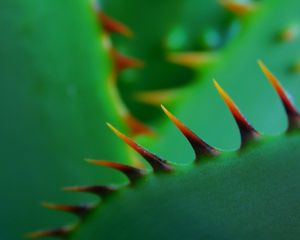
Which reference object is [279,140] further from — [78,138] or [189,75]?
[189,75]

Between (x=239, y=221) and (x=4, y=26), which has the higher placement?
(x=4, y=26)

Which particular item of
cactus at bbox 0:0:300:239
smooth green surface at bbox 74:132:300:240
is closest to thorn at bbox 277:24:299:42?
cactus at bbox 0:0:300:239

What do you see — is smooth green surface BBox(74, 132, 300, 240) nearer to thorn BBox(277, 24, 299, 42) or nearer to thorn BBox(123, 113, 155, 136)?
thorn BBox(123, 113, 155, 136)

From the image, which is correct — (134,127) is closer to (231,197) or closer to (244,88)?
(244,88)

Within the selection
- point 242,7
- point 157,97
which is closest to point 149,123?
point 157,97

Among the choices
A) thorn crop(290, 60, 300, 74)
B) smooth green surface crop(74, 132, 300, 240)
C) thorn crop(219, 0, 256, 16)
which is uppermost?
thorn crop(219, 0, 256, 16)

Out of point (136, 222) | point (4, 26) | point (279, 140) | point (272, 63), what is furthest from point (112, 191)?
point (272, 63)

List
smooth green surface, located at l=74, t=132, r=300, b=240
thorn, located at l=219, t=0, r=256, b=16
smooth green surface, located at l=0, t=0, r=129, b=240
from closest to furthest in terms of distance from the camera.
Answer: smooth green surface, located at l=74, t=132, r=300, b=240 < smooth green surface, located at l=0, t=0, r=129, b=240 < thorn, located at l=219, t=0, r=256, b=16
